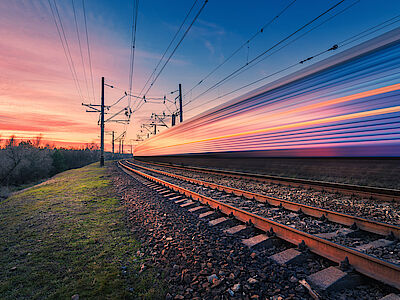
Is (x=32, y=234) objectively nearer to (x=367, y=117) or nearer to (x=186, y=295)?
(x=186, y=295)

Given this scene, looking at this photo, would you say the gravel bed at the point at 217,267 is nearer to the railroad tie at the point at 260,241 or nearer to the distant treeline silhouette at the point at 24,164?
the railroad tie at the point at 260,241

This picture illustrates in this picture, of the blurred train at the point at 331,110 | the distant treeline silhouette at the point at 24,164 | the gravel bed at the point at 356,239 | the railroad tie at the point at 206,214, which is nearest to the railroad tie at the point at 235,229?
the railroad tie at the point at 206,214

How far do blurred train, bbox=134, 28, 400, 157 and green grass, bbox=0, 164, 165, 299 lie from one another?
5.41 m

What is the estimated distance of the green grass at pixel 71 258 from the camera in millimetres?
2307

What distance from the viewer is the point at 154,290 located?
2.23 m

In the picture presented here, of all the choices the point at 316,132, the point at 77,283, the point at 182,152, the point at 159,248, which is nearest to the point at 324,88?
the point at 316,132

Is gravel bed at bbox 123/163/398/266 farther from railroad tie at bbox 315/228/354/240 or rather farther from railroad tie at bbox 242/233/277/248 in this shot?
railroad tie at bbox 242/233/277/248

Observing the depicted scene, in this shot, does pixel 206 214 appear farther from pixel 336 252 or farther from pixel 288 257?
pixel 336 252

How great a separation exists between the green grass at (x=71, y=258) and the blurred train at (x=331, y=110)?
213 inches

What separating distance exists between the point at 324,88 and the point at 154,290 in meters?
6.18

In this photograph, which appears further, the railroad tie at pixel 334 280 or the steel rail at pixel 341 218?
the steel rail at pixel 341 218

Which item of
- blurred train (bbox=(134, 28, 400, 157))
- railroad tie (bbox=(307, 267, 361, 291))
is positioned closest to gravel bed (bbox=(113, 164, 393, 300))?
railroad tie (bbox=(307, 267, 361, 291))

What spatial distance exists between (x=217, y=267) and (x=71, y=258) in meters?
2.11

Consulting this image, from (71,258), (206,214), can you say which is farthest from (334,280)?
(71,258)
